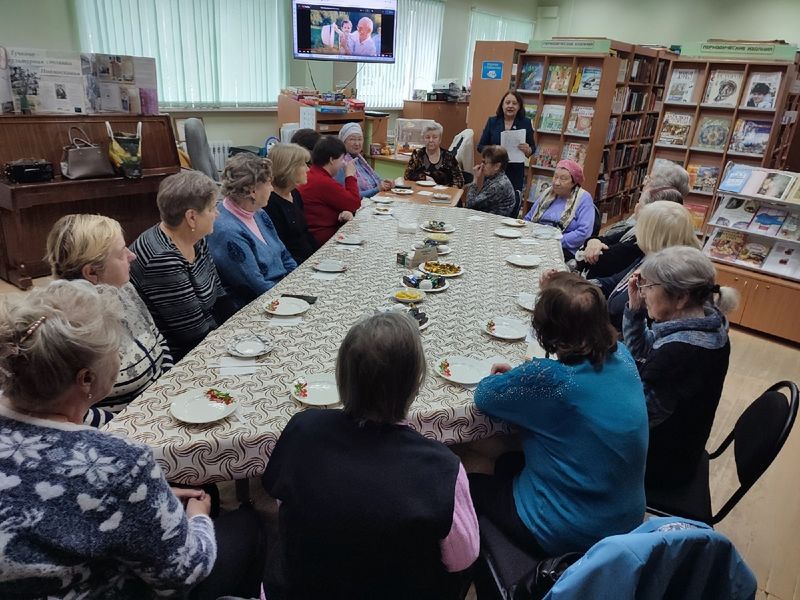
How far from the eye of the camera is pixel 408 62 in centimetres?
848

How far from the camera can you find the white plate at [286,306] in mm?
2113

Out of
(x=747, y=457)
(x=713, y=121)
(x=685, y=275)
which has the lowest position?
(x=747, y=457)

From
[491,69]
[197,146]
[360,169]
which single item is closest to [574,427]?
[360,169]

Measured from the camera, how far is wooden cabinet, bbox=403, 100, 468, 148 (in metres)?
7.78

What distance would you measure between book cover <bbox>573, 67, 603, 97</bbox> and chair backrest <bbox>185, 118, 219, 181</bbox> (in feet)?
12.5

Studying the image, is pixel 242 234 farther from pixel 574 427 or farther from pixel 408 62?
pixel 408 62

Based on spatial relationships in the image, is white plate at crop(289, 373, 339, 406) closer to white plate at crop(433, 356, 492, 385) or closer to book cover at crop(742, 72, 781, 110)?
white plate at crop(433, 356, 492, 385)

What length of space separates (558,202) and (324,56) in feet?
11.8

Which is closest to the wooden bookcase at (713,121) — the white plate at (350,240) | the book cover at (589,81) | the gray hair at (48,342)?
the book cover at (589,81)

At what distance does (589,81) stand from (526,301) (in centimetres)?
413

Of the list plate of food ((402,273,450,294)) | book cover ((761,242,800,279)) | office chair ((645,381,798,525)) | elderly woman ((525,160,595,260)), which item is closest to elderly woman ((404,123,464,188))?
elderly woman ((525,160,595,260))

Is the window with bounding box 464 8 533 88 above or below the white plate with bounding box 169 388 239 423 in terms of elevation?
above

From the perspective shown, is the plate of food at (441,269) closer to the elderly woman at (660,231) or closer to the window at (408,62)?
the elderly woman at (660,231)

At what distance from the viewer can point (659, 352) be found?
170cm
